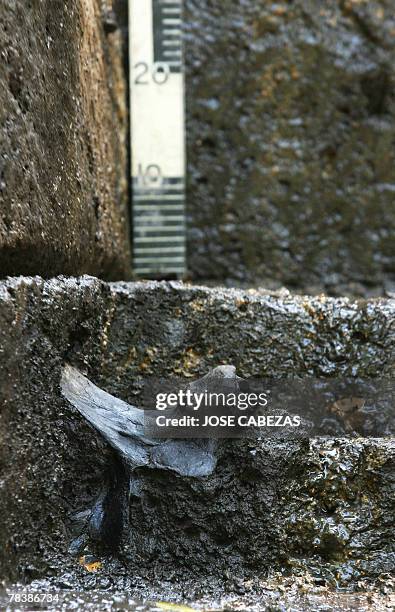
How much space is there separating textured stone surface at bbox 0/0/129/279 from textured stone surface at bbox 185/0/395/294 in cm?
73

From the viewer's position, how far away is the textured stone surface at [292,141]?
2.37 m

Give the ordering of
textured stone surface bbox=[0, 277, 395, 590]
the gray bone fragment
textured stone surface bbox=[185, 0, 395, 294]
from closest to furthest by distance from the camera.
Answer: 1. textured stone surface bbox=[0, 277, 395, 590]
2. the gray bone fragment
3. textured stone surface bbox=[185, 0, 395, 294]

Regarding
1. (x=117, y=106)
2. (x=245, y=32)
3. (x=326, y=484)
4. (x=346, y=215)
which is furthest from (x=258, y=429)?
(x=245, y=32)

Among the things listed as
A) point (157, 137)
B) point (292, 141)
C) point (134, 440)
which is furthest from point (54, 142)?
point (292, 141)

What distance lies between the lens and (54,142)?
1071mm

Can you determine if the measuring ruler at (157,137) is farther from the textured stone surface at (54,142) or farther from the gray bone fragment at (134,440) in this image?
the gray bone fragment at (134,440)

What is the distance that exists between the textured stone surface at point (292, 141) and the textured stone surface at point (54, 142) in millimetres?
728

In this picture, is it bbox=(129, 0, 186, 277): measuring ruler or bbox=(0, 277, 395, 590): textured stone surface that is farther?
bbox=(129, 0, 186, 277): measuring ruler

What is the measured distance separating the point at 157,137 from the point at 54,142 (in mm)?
1202

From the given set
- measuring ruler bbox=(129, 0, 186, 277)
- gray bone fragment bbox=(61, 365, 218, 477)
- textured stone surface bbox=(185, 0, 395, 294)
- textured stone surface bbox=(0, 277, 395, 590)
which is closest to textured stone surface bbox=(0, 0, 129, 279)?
textured stone surface bbox=(0, 277, 395, 590)

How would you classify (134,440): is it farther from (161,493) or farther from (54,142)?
(54,142)

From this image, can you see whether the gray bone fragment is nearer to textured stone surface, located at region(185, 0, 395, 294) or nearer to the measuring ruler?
the measuring ruler

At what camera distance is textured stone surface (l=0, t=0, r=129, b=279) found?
35.0 inches

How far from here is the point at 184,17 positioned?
2365 millimetres
